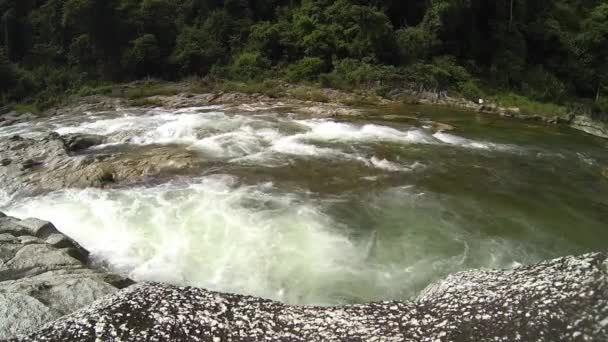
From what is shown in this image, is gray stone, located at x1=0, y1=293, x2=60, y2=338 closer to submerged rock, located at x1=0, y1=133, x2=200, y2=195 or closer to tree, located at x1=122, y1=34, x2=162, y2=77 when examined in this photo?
submerged rock, located at x1=0, y1=133, x2=200, y2=195

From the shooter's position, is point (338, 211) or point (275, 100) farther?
point (275, 100)

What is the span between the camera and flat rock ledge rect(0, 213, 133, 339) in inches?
176

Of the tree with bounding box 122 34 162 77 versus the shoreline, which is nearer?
the shoreline

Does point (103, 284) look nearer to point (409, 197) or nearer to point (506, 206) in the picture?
point (409, 197)

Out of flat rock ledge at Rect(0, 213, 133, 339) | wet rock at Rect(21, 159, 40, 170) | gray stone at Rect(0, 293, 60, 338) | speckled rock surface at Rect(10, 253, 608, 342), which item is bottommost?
wet rock at Rect(21, 159, 40, 170)

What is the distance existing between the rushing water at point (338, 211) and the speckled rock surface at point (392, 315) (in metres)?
2.01

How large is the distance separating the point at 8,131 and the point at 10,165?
331 inches

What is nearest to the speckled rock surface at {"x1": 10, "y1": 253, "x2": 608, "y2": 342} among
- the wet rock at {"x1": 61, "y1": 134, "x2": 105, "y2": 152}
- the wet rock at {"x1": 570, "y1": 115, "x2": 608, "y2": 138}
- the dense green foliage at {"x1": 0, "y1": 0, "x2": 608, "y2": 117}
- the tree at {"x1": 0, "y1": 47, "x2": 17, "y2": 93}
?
the wet rock at {"x1": 61, "y1": 134, "x2": 105, "y2": 152}

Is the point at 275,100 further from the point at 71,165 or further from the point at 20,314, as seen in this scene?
the point at 20,314

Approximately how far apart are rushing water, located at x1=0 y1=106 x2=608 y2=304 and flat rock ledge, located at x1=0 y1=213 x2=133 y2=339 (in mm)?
970

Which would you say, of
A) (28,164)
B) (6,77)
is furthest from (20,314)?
(6,77)

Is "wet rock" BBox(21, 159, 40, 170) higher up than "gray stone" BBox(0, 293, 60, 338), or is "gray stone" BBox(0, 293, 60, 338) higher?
"gray stone" BBox(0, 293, 60, 338)

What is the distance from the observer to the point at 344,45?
26.1 metres

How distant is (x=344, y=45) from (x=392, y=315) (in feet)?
77.2
